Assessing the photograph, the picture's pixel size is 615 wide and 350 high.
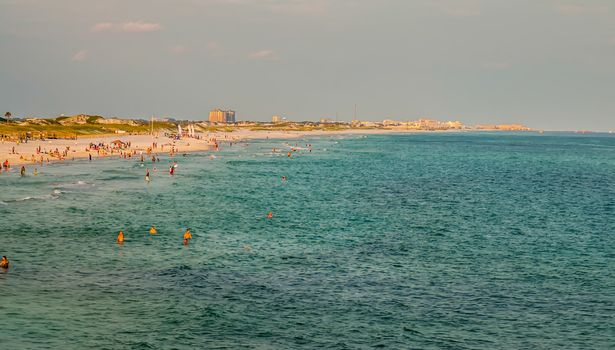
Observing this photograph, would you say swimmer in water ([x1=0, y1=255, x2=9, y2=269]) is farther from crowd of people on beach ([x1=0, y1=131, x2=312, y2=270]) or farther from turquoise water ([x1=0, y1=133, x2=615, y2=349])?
turquoise water ([x1=0, y1=133, x2=615, y2=349])

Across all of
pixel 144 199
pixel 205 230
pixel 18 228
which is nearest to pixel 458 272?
pixel 205 230

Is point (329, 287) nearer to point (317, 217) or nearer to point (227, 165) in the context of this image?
point (317, 217)

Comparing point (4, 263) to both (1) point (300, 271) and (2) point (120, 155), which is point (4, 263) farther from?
(2) point (120, 155)

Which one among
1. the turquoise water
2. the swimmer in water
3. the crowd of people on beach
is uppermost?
the crowd of people on beach

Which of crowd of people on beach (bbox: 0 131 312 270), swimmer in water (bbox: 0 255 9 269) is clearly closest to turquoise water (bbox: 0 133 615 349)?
swimmer in water (bbox: 0 255 9 269)

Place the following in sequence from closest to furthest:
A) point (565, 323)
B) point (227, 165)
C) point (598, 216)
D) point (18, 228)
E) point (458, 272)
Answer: point (565, 323) → point (458, 272) → point (18, 228) → point (598, 216) → point (227, 165)

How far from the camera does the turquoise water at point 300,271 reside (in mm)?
29938

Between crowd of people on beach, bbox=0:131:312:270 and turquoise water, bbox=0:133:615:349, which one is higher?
crowd of people on beach, bbox=0:131:312:270

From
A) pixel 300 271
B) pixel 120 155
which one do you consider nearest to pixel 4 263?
pixel 300 271

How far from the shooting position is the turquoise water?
29938 millimetres

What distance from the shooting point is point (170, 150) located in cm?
17775

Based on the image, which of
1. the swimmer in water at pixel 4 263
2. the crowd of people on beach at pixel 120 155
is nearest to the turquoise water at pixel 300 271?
the swimmer in water at pixel 4 263

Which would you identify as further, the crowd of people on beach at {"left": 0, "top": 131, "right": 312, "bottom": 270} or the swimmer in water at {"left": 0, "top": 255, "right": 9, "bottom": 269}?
the crowd of people on beach at {"left": 0, "top": 131, "right": 312, "bottom": 270}

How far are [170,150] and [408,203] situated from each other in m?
111
